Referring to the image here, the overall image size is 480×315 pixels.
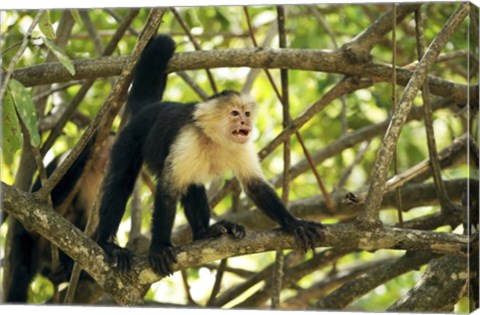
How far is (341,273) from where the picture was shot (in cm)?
651

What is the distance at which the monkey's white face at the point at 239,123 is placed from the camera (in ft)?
15.3

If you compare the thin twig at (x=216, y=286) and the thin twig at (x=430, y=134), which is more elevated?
the thin twig at (x=430, y=134)

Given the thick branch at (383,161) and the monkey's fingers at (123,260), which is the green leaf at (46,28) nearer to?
the monkey's fingers at (123,260)

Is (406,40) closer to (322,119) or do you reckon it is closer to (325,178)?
(322,119)

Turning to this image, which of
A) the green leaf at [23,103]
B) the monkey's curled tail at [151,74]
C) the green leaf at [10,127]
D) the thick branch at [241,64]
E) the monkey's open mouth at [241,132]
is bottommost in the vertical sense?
the green leaf at [23,103]

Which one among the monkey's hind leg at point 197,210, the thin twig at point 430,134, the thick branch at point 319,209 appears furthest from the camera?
the thick branch at point 319,209

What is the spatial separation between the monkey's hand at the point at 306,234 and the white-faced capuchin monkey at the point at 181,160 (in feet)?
0.33

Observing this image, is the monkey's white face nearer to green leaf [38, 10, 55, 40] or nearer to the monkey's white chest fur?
the monkey's white chest fur

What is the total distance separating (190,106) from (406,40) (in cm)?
260

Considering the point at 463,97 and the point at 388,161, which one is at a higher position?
the point at 463,97

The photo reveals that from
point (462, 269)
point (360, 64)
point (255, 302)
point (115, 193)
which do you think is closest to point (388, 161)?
point (462, 269)

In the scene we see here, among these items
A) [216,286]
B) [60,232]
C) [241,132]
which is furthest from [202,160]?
[216,286]

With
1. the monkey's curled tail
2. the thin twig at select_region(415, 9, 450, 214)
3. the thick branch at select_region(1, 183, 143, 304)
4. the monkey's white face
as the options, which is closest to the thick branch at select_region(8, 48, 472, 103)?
the monkey's curled tail

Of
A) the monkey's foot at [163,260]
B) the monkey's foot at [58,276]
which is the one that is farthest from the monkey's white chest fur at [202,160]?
the monkey's foot at [58,276]
